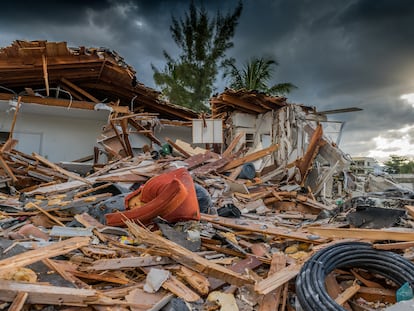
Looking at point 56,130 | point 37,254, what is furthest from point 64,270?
point 56,130

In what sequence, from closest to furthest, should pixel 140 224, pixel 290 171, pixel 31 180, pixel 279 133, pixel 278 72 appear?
pixel 140 224, pixel 31 180, pixel 290 171, pixel 279 133, pixel 278 72

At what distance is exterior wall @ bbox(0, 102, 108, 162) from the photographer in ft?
34.2

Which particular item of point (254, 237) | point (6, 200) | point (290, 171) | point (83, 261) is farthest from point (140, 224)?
point (290, 171)

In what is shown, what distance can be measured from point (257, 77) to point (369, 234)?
20.4m

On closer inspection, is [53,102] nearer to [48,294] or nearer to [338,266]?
[48,294]

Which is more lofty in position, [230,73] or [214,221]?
[230,73]

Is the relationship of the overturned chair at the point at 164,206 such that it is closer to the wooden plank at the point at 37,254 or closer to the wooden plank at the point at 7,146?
the wooden plank at the point at 37,254

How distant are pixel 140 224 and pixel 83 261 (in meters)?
1.07

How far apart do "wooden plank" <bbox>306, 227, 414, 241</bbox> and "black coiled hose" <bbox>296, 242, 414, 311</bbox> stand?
0.44 meters

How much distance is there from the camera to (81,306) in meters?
2.16

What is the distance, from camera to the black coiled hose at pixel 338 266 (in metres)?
2.16

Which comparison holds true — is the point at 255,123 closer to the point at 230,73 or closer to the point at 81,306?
the point at 230,73

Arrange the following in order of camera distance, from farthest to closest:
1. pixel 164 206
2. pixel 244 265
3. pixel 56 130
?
pixel 56 130, pixel 164 206, pixel 244 265

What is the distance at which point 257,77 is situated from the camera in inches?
870
